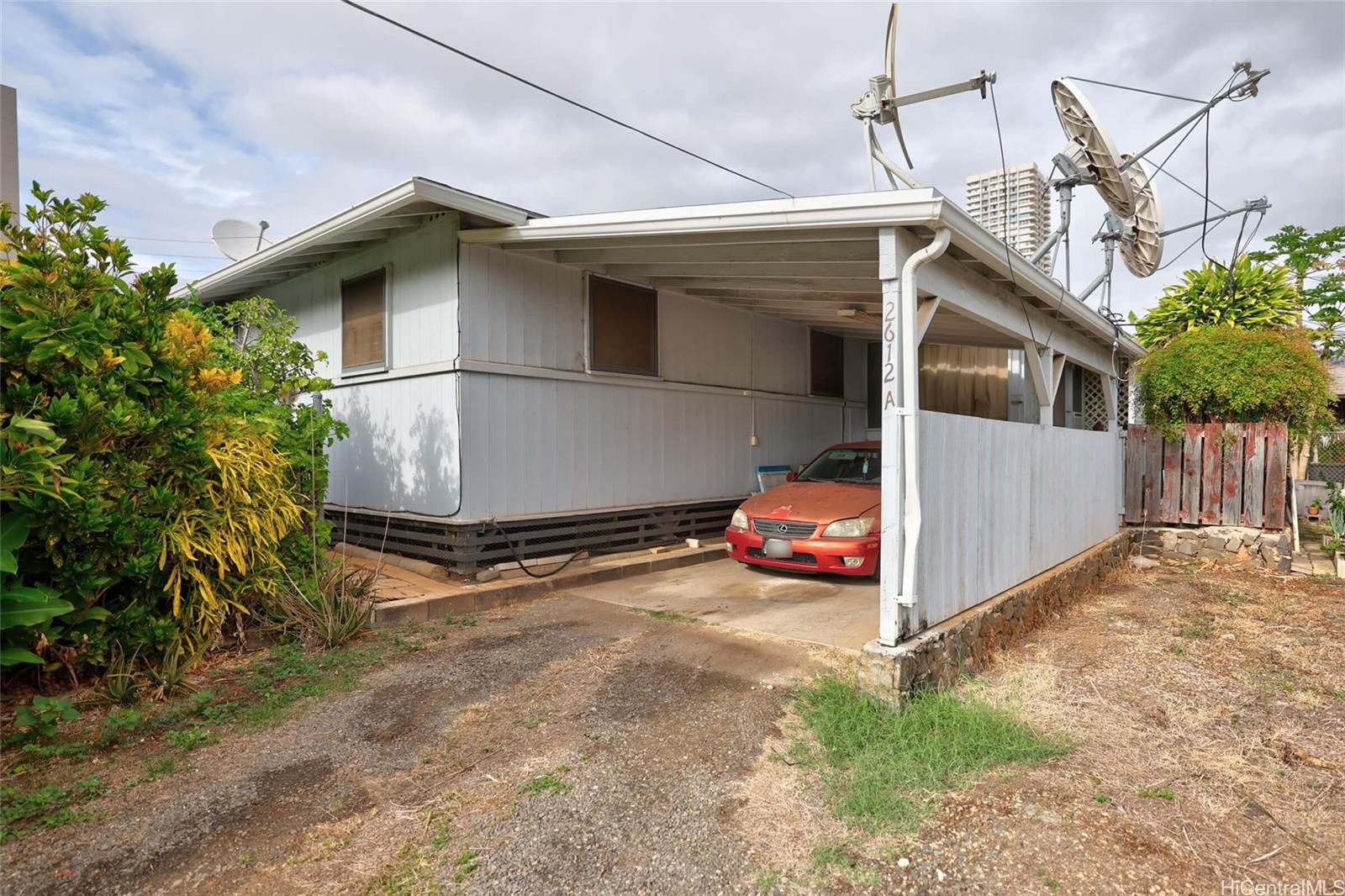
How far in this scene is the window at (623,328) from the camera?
23.9 feet

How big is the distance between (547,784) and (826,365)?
8.77 meters

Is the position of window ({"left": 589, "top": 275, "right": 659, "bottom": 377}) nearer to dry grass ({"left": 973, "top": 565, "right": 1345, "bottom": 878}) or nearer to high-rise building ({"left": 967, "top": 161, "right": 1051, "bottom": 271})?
dry grass ({"left": 973, "top": 565, "right": 1345, "bottom": 878})

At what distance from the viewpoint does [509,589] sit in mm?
5992

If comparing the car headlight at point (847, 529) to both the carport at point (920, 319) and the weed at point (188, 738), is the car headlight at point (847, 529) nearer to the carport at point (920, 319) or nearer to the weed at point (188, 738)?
the carport at point (920, 319)

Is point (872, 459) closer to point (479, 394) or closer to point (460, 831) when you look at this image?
point (479, 394)

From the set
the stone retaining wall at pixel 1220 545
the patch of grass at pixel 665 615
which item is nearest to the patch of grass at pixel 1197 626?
the stone retaining wall at pixel 1220 545

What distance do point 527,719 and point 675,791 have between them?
3.41 ft

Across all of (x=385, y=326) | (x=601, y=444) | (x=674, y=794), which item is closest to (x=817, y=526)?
(x=601, y=444)

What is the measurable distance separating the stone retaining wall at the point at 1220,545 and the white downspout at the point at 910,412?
23.4 feet

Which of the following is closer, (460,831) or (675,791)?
(460,831)

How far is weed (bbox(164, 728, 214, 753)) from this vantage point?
321 cm

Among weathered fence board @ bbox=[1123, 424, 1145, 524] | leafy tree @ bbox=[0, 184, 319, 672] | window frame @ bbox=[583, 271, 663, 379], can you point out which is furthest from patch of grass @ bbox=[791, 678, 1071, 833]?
weathered fence board @ bbox=[1123, 424, 1145, 524]

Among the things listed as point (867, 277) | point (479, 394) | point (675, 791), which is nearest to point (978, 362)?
point (867, 277)

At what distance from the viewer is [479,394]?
6.20 m
